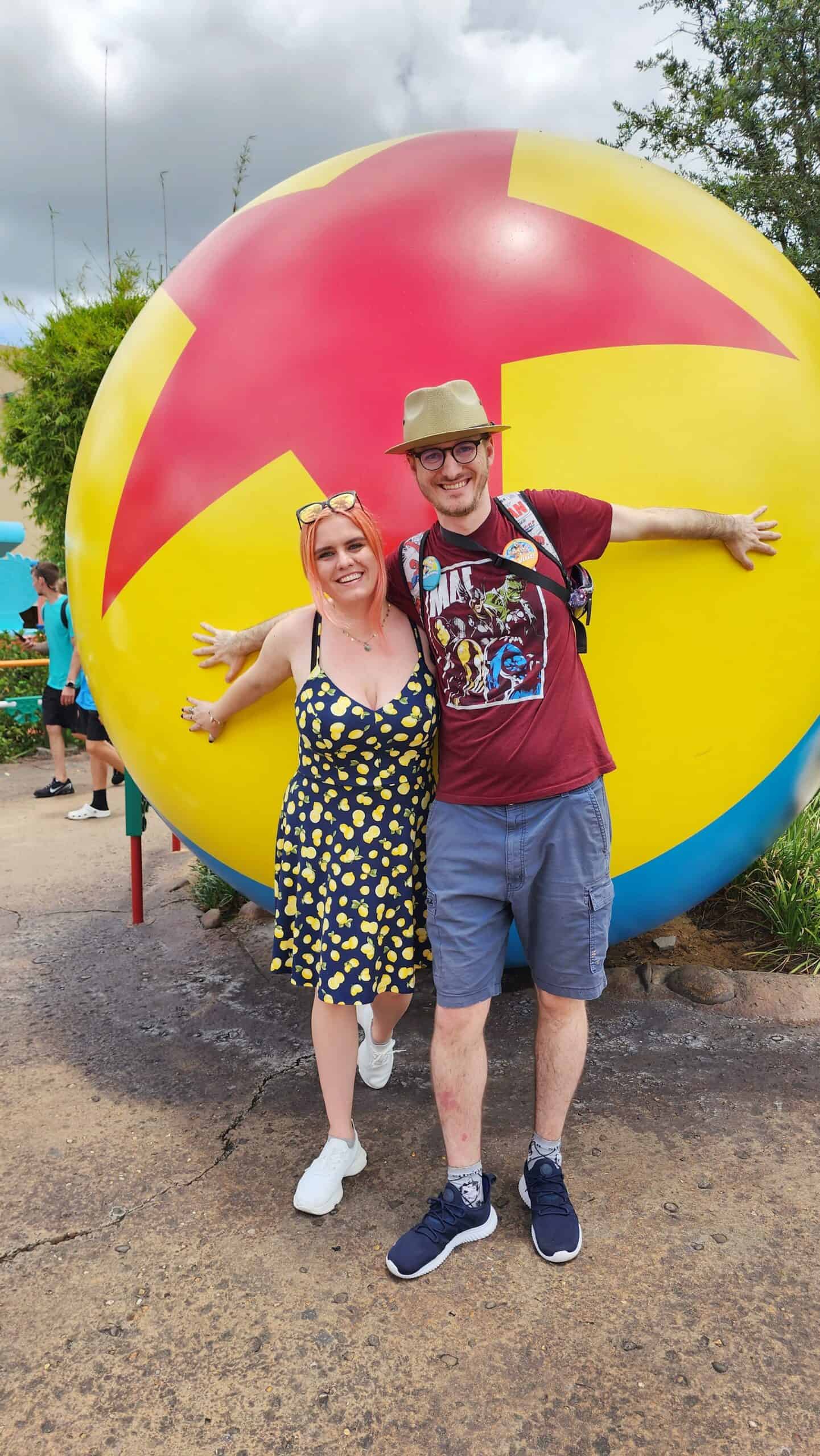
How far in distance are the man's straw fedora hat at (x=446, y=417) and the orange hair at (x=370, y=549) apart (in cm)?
17

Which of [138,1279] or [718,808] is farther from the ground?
[718,808]

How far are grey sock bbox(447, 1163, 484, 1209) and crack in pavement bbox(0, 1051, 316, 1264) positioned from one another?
26.6 inches

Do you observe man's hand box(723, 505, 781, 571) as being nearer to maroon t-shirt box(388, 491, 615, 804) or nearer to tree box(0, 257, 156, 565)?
maroon t-shirt box(388, 491, 615, 804)

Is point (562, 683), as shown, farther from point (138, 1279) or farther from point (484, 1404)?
point (138, 1279)

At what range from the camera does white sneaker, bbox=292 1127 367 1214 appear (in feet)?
7.63

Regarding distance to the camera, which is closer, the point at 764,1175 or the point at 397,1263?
the point at 397,1263

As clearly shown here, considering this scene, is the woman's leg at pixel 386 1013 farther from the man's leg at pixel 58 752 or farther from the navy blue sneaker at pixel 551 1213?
the man's leg at pixel 58 752

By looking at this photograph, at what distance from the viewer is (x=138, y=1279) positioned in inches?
84.4

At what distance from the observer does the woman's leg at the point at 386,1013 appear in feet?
8.77

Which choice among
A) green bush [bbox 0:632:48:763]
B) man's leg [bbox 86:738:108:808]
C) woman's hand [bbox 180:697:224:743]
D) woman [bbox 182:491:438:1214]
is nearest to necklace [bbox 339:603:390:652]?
woman [bbox 182:491:438:1214]

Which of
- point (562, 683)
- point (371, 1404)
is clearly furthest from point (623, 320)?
point (371, 1404)

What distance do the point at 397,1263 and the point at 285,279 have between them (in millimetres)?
2321

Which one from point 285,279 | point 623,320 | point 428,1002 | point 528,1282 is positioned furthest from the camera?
point 428,1002

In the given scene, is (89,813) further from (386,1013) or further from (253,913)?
(386,1013)
